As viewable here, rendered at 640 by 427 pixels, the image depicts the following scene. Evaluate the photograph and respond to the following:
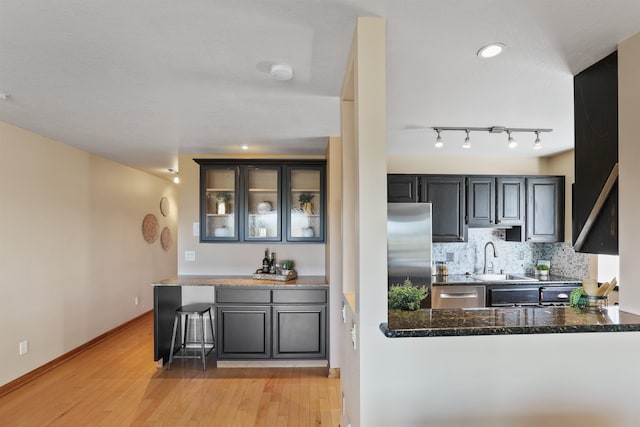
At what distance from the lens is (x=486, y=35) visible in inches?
65.1

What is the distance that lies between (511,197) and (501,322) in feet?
10.2

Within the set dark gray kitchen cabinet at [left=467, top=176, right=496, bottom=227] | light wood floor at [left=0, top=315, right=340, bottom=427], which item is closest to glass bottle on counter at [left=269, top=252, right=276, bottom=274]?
light wood floor at [left=0, top=315, right=340, bottom=427]

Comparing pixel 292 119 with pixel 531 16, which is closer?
pixel 531 16

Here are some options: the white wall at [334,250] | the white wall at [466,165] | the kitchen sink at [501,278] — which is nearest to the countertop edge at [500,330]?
the white wall at [334,250]

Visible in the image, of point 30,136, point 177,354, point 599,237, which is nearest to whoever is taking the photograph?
point 599,237

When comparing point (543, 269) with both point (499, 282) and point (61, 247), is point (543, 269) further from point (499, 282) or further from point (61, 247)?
point (61, 247)

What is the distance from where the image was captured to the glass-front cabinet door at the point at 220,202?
4156 mm

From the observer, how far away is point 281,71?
1.97m

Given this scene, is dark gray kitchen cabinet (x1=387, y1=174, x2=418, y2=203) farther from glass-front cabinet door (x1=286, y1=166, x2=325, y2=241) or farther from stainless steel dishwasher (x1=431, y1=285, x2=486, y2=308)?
stainless steel dishwasher (x1=431, y1=285, x2=486, y2=308)

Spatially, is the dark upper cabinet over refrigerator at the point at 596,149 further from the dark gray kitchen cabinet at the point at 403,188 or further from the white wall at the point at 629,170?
the dark gray kitchen cabinet at the point at 403,188

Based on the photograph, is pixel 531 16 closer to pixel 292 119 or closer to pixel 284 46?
pixel 284 46

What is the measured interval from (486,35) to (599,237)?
1.27m

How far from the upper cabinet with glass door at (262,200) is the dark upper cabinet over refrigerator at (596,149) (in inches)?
98.5

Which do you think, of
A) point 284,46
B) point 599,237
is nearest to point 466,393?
point 599,237
